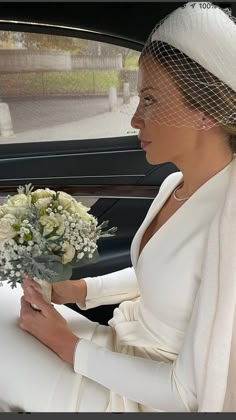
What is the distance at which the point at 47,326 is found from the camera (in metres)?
1.02

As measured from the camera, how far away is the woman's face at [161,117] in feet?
3.00

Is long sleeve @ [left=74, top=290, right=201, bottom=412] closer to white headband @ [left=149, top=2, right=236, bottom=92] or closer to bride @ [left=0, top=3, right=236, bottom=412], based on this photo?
bride @ [left=0, top=3, right=236, bottom=412]

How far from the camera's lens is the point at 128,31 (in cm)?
205

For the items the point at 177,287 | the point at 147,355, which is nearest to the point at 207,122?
the point at 177,287

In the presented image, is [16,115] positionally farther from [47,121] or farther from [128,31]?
[128,31]

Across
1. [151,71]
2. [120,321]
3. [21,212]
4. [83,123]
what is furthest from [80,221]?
[83,123]

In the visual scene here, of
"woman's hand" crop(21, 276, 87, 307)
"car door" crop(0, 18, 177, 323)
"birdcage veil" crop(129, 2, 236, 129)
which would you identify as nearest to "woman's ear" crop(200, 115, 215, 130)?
"birdcage veil" crop(129, 2, 236, 129)

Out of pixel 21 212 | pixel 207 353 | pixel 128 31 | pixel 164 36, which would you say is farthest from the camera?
pixel 128 31

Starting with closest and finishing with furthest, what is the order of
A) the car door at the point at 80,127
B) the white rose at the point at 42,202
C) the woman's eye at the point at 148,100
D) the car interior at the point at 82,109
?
the woman's eye at the point at 148,100
the white rose at the point at 42,202
the car interior at the point at 82,109
the car door at the point at 80,127

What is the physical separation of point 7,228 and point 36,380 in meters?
0.34

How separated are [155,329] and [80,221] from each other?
314 mm

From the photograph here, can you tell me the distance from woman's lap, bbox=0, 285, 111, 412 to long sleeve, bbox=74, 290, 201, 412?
0.03 m

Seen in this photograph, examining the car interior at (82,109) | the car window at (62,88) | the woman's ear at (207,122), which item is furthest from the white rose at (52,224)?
the car window at (62,88)

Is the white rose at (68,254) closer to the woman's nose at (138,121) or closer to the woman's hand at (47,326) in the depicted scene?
the woman's hand at (47,326)
